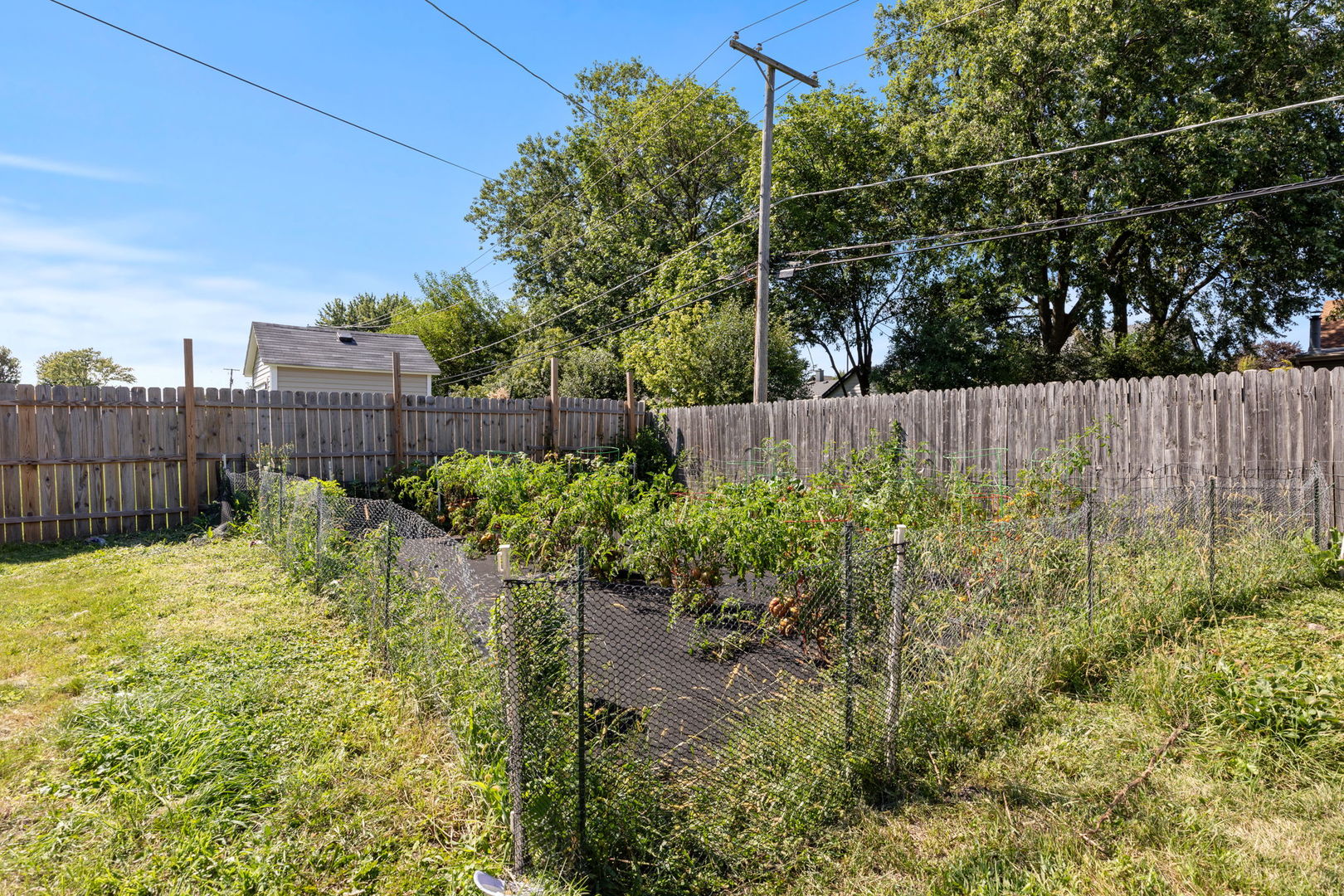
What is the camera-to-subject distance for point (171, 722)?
3287 millimetres

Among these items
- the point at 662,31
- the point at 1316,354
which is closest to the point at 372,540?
the point at 662,31

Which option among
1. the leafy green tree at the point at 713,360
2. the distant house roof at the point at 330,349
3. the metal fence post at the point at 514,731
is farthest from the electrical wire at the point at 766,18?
the distant house roof at the point at 330,349

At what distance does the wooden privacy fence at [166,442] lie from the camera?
27.6ft

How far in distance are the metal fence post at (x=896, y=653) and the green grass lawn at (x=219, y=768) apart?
1630mm

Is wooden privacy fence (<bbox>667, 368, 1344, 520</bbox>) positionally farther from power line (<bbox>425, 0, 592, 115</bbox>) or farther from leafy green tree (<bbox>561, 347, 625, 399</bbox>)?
leafy green tree (<bbox>561, 347, 625, 399</bbox>)

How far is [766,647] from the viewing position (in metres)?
4.38

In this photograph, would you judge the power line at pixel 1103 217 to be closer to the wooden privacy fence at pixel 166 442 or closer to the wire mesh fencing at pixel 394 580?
the wooden privacy fence at pixel 166 442

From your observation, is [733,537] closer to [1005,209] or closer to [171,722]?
[171,722]

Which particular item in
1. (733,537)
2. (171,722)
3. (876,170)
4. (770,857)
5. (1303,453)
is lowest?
(770,857)

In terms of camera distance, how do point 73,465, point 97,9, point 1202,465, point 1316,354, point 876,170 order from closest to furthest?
point 1202,465 < point 97,9 < point 73,465 < point 1316,354 < point 876,170

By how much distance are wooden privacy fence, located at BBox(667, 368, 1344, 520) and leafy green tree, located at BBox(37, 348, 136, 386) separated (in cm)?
5929

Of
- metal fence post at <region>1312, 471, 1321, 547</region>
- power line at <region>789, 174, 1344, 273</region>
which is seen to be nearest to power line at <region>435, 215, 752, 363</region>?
power line at <region>789, 174, 1344, 273</region>

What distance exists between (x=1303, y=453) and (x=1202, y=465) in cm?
68

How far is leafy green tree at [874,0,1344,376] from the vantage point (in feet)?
46.7
